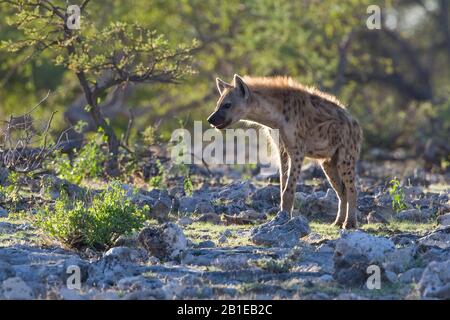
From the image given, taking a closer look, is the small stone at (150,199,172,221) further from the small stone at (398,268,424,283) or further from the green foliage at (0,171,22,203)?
the small stone at (398,268,424,283)

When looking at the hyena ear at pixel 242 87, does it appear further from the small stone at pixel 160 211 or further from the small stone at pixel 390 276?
the small stone at pixel 390 276

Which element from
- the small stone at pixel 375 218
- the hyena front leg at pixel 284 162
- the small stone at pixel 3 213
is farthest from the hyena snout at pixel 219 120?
the small stone at pixel 3 213

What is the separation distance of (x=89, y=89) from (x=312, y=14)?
895 cm

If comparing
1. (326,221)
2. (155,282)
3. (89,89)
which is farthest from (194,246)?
(89,89)

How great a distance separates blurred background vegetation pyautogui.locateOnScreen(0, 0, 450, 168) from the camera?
20172 mm

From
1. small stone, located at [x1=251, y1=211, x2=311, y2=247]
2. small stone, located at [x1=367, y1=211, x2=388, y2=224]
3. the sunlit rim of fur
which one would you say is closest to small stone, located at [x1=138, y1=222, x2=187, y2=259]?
small stone, located at [x1=251, y1=211, x2=311, y2=247]

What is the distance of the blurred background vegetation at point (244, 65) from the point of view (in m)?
20.2

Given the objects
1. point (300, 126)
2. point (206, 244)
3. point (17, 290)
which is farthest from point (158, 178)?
point (17, 290)

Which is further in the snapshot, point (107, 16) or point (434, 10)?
point (434, 10)

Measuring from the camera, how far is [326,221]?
10.4 m
